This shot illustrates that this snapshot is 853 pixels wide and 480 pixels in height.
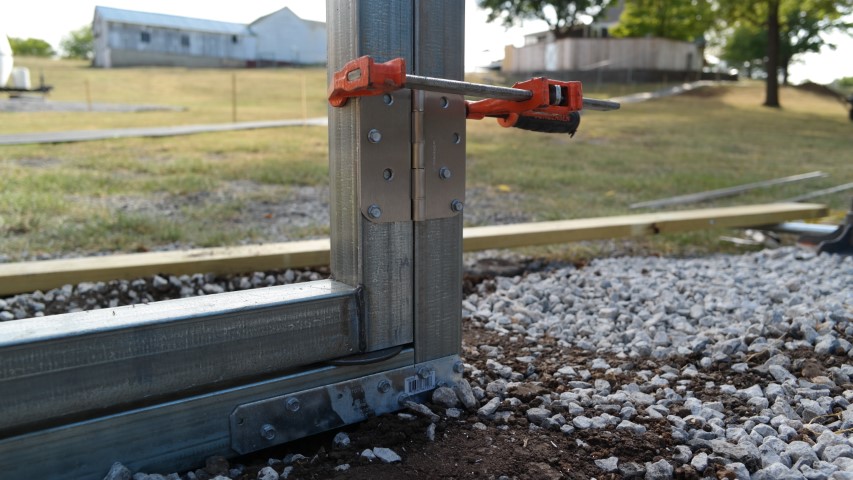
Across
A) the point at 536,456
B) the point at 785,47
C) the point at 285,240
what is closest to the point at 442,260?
the point at 536,456

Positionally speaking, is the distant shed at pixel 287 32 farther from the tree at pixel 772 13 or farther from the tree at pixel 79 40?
the tree at pixel 772 13

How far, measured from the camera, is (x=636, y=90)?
98.2ft

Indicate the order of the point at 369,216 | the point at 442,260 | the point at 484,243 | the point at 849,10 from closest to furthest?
the point at 369,216 → the point at 442,260 → the point at 484,243 → the point at 849,10

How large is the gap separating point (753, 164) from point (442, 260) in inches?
405

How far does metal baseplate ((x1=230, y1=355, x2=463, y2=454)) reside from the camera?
5.48ft

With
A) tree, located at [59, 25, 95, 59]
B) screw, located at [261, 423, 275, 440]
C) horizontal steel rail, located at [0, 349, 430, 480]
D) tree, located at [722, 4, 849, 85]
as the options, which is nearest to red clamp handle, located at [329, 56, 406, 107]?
horizontal steel rail, located at [0, 349, 430, 480]

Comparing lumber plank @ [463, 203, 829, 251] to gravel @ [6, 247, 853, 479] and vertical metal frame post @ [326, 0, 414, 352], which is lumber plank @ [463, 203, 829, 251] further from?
vertical metal frame post @ [326, 0, 414, 352]

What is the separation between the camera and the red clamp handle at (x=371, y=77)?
4.97 ft

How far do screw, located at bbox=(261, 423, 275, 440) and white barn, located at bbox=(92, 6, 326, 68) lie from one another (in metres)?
1.77

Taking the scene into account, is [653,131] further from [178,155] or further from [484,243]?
[484,243]

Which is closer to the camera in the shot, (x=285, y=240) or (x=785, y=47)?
(x=285, y=240)

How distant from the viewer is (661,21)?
41188 mm

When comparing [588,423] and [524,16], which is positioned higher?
[524,16]

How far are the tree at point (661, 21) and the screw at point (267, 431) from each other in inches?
1362
